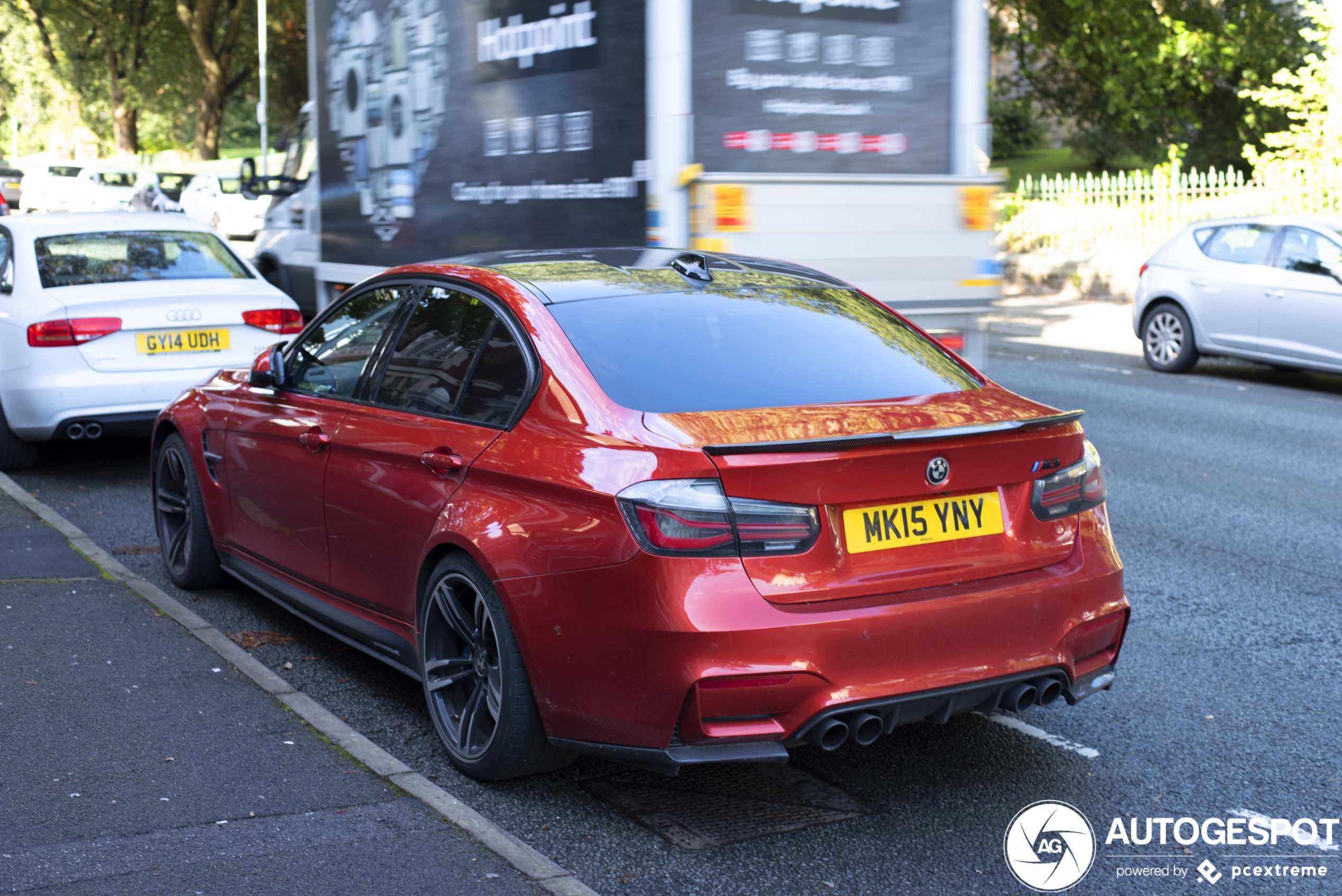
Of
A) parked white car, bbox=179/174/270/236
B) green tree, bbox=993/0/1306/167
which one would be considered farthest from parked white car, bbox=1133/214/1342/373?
parked white car, bbox=179/174/270/236

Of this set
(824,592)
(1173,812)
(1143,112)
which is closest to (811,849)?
(824,592)

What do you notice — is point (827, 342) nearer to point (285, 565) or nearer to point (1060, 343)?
point (285, 565)

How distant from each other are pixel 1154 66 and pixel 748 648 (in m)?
28.5

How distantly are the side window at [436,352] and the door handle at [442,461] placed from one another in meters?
0.15

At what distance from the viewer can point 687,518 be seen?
3.36 metres

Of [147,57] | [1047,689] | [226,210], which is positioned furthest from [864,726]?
[147,57]

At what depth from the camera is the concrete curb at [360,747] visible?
3383 millimetres

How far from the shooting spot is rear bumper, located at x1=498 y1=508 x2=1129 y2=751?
334 centimetres

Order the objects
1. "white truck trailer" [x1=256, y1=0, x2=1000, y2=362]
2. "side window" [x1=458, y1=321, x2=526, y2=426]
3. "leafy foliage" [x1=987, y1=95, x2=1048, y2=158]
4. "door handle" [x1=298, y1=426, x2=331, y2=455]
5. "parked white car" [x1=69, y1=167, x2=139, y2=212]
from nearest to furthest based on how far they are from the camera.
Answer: "side window" [x1=458, y1=321, x2=526, y2=426] < "door handle" [x1=298, y1=426, x2=331, y2=455] < "white truck trailer" [x1=256, y1=0, x2=1000, y2=362] < "parked white car" [x1=69, y1=167, x2=139, y2=212] < "leafy foliage" [x1=987, y1=95, x2=1048, y2=158]

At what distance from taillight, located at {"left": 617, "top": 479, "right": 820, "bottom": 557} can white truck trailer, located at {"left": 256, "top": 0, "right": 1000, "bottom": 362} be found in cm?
390

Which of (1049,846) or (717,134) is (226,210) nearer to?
(717,134)

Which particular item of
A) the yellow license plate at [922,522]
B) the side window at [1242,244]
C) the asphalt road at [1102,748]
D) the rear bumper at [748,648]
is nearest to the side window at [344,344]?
the asphalt road at [1102,748]

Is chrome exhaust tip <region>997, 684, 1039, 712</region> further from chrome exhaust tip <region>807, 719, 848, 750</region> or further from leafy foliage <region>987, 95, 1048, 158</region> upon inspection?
leafy foliage <region>987, 95, 1048, 158</region>

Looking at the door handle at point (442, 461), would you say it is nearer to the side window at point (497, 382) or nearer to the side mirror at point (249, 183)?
the side window at point (497, 382)
